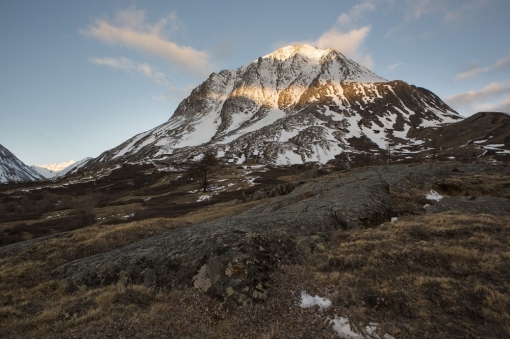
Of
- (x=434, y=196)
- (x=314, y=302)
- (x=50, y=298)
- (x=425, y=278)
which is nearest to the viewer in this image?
(x=314, y=302)

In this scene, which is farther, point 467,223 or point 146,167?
point 146,167

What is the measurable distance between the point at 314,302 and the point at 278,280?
173 cm

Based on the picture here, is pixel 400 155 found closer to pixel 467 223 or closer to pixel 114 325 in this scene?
pixel 467 223

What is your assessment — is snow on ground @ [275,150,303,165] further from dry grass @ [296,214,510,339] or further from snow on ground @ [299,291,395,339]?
snow on ground @ [299,291,395,339]

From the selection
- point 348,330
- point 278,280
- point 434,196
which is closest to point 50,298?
point 278,280

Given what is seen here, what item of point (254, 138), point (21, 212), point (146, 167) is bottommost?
point (21, 212)

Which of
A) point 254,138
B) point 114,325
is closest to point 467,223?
point 114,325

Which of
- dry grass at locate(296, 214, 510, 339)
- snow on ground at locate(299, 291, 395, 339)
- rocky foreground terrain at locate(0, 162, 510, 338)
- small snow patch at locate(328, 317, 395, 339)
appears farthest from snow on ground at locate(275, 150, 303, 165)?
small snow patch at locate(328, 317, 395, 339)

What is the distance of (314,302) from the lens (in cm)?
900

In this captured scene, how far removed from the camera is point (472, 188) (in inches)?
911

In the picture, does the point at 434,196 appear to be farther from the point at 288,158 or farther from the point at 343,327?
the point at 288,158

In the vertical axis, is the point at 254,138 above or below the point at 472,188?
above

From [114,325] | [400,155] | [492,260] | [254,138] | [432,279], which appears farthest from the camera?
[254,138]

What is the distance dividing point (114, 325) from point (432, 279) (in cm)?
1050
